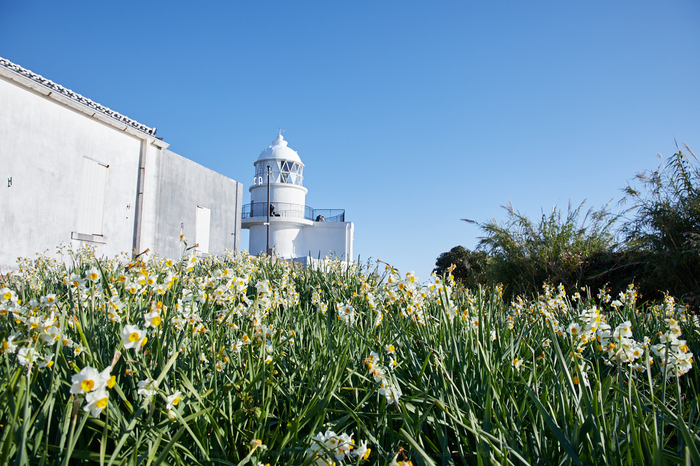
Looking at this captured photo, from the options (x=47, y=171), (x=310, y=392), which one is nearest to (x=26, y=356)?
(x=310, y=392)

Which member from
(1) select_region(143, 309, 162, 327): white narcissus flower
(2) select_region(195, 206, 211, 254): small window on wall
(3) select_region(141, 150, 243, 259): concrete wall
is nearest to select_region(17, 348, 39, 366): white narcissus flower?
(1) select_region(143, 309, 162, 327): white narcissus flower

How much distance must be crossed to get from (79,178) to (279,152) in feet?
60.0

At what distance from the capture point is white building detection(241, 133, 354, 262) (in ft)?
93.5

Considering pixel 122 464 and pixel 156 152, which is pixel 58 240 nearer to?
pixel 156 152

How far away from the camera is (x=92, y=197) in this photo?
11883 millimetres

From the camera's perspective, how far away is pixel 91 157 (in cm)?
1177

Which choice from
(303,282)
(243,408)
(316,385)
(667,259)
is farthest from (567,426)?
(667,259)

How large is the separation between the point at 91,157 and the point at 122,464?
41.7 ft

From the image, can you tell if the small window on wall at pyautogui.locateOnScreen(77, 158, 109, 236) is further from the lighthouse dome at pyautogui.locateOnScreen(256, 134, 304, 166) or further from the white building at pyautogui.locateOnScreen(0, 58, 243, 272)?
the lighthouse dome at pyautogui.locateOnScreen(256, 134, 304, 166)

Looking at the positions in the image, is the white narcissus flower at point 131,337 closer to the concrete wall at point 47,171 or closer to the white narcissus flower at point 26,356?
the white narcissus flower at point 26,356

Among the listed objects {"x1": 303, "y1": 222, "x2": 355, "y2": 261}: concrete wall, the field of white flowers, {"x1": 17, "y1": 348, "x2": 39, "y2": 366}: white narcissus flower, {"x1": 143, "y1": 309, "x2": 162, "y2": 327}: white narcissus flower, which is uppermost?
Result: {"x1": 303, "y1": 222, "x2": 355, "y2": 261}: concrete wall

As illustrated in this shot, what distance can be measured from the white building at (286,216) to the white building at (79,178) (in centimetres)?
1238

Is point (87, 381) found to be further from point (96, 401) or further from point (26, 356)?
point (26, 356)

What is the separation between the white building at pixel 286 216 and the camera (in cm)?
2848
